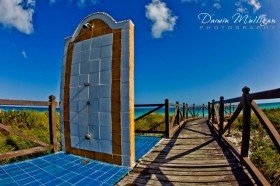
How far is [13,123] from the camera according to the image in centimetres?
881

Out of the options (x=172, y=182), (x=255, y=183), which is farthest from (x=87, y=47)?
(x=255, y=183)

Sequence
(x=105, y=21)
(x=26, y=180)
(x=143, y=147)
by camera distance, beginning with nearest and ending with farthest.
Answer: (x=26, y=180) → (x=105, y=21) → (x=143, y=147)

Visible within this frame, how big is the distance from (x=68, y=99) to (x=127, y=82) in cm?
197

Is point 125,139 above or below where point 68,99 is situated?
below

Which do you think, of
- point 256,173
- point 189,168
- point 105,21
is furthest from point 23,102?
point 256,173

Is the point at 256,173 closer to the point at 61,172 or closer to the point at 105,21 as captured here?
the point at 61,172

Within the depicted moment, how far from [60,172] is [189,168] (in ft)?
8.19

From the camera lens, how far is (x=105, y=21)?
508 cm

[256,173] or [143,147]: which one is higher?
[256,173]

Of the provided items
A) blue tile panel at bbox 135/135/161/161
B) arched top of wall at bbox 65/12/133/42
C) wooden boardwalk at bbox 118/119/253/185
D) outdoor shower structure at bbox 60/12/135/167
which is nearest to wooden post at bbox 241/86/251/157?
wooden boardwalk at bbox 118/119/253/185

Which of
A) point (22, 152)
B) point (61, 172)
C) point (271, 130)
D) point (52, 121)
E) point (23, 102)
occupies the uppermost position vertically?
point (23, 102)

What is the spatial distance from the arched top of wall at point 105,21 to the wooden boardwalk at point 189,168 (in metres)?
2.95

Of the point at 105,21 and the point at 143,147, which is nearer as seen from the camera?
the point at 105,21

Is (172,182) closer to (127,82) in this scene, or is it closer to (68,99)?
(127,82)
